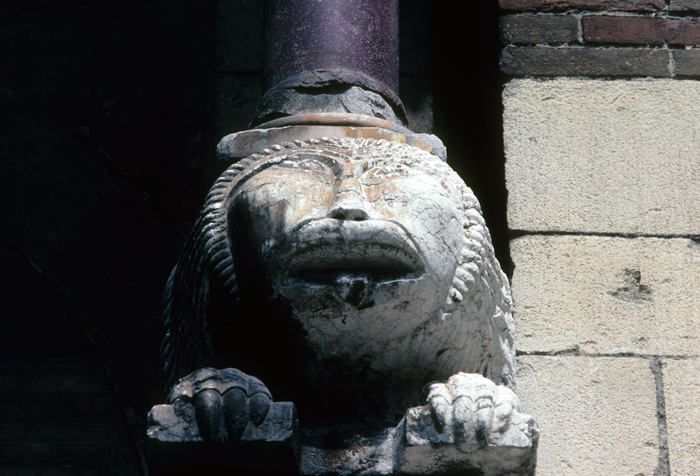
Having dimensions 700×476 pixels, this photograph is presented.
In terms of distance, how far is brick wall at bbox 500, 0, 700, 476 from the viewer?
2.05m

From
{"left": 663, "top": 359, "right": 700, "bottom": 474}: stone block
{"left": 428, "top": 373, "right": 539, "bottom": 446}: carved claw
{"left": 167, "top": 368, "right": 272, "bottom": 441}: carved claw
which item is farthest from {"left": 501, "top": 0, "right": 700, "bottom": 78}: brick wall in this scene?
{"left": 167, "top": 368, "right": 272, "bottom": 441}: carved claw

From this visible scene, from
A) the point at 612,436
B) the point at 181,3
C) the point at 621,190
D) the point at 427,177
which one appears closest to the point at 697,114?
the point at 621,190

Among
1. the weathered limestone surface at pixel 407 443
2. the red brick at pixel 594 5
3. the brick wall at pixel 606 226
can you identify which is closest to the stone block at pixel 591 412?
the brick wall at pixel 606 226

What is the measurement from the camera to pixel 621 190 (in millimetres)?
2254

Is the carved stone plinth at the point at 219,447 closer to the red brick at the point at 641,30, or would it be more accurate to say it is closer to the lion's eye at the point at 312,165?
the lion's eye at the point at 312,165

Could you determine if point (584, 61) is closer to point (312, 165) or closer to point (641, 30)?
point (641, 30)

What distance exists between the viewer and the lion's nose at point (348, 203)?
1.25 m

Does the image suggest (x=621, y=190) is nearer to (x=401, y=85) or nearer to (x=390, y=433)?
(x=401, y=85)

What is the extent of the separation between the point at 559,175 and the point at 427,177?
3.32 feet

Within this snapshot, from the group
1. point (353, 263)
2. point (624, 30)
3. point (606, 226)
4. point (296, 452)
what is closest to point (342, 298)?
point (353, 263)

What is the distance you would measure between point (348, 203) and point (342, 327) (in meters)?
0.22

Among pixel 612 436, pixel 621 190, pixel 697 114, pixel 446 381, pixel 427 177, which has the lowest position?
pixel 612 436

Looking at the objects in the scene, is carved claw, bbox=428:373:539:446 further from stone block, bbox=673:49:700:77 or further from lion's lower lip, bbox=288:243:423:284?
stone block, bbox=673:49:700:77

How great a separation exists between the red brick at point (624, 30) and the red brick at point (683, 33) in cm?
2
